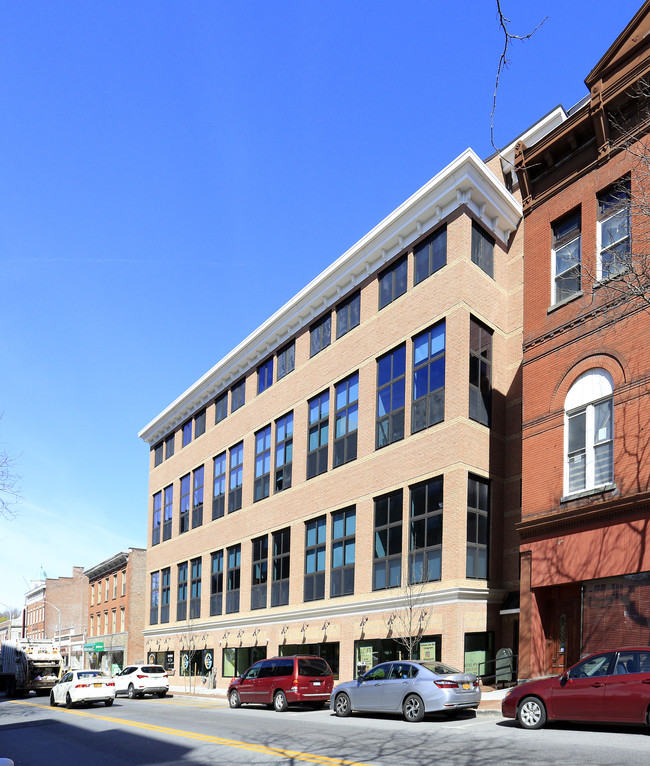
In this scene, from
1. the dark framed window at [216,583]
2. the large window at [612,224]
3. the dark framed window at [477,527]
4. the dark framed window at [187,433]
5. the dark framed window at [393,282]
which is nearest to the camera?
the large window at [612,224]

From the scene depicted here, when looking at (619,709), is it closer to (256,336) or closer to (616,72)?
(616,72)

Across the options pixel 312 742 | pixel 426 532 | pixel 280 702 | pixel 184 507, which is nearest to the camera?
pixel 312 742

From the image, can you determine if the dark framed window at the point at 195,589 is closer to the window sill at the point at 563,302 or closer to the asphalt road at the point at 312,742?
the asphalt road at the point at 312,742

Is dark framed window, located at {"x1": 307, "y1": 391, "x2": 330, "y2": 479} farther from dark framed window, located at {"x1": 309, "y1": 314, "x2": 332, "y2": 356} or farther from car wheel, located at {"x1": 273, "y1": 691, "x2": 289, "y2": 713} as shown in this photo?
car wheel, located at {"x1": 273, "y1": 691, "x2": 289, "y2": 713}

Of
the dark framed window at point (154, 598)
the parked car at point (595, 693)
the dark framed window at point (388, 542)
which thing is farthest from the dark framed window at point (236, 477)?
the parked car at point (595, 693)

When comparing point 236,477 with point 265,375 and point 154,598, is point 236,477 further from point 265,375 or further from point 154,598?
point 154,598

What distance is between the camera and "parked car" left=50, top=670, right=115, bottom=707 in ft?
102

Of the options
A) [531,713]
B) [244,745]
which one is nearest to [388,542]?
[531,713]

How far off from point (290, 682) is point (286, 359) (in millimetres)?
17993

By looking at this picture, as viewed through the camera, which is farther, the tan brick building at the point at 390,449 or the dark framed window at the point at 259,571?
the dark framed window at the point at 259,571

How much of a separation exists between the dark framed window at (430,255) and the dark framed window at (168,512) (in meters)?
27.6

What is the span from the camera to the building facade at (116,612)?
62.0 m

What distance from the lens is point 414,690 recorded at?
1948cm

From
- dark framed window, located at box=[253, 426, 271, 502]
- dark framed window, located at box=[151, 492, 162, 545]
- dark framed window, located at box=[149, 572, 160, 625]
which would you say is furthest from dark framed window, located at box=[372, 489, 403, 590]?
dark framed window, located at box=[151, 492, 162, 545]
